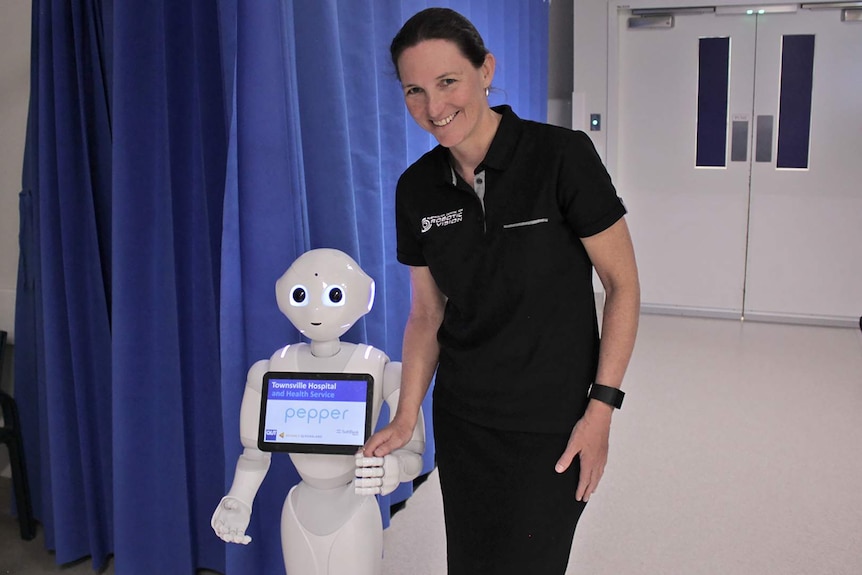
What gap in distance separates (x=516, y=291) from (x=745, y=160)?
13.8ft

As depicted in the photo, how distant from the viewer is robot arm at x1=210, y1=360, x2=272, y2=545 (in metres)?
1.51

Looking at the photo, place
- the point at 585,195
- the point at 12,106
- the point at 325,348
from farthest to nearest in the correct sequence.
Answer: the point at 12,106, the point at 325,348, the point at 585,195

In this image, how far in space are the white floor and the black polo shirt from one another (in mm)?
1187

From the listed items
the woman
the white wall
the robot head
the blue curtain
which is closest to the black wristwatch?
the woman

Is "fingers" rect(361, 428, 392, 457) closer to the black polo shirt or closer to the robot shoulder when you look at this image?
the black polo shirt

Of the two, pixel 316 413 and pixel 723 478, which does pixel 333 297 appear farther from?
pixel 723 478

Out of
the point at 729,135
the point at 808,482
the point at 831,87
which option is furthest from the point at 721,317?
the point at 808,482

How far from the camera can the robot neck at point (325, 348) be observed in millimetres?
1615

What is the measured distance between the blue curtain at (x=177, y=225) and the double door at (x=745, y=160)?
3187 mm

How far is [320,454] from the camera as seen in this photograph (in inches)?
61.5

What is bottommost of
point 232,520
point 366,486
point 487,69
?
point 232,520

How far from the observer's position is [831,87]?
15.2 ft

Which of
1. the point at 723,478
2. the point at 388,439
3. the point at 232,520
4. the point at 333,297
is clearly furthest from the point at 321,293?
the point at 723,478

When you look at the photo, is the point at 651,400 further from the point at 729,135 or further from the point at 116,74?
the point at 116,74
